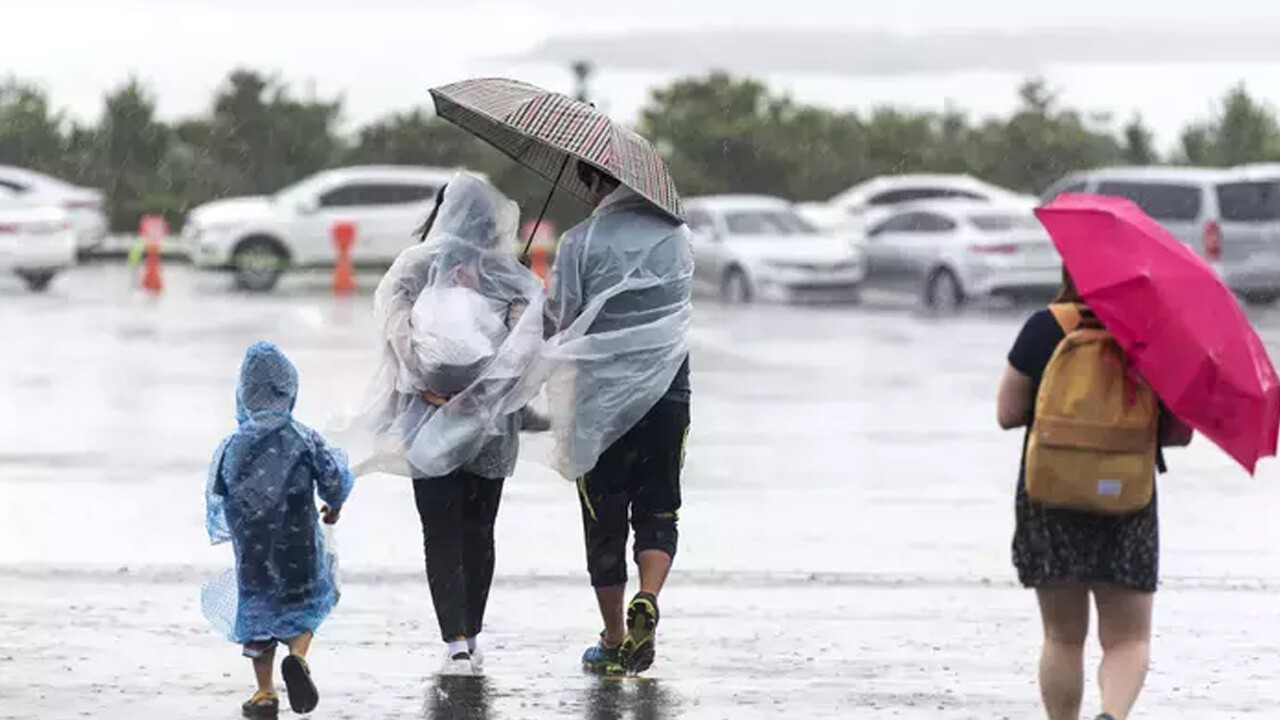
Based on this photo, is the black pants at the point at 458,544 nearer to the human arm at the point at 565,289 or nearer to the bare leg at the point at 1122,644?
the human arm at the point at 565,289

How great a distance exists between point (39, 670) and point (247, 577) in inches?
41.0

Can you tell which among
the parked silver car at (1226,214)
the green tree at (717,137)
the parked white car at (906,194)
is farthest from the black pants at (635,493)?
the green tree at (717,137)

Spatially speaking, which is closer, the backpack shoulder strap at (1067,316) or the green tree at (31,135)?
the backpack shoulder strap at (1067,316)

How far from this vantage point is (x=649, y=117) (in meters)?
53.3

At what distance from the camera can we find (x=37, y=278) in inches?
1325

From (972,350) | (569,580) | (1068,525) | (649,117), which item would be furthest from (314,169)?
(1068,525)

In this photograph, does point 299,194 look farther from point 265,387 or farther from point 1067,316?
point 1067,316

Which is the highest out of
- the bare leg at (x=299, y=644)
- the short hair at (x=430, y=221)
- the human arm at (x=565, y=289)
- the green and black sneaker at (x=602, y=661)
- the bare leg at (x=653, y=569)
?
the short hair at (x=430, y=221)

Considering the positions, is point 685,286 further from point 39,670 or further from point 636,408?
point 39,670

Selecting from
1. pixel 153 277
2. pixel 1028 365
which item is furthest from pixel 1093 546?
pixel 153 277

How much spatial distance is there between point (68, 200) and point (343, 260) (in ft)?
16.7

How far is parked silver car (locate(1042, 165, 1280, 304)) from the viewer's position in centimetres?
3064

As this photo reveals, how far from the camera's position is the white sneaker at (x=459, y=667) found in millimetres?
8508

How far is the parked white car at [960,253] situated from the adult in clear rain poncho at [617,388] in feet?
71.1
